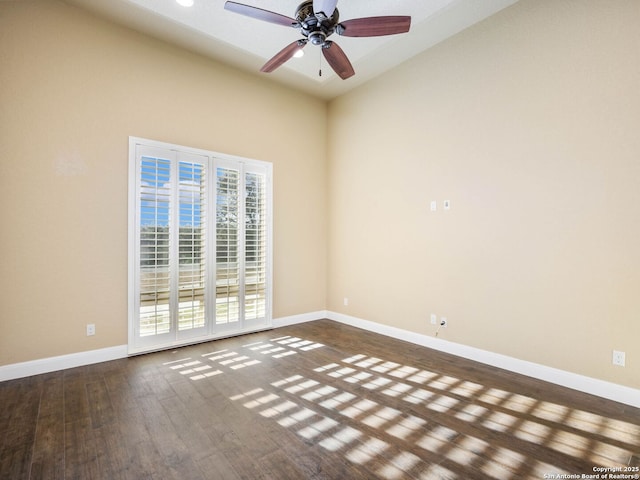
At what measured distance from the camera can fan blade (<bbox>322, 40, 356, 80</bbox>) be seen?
2.79m

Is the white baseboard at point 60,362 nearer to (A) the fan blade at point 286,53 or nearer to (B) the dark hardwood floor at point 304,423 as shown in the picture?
(B) the dark hardwood floor at point 304,423

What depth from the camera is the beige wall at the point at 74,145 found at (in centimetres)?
298

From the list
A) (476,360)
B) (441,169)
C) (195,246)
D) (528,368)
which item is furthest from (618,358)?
(195,246)

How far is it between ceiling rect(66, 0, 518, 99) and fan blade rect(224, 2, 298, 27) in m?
0.70

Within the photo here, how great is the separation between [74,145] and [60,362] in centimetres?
226

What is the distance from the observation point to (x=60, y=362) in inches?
125

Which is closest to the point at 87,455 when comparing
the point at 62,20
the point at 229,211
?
the point at 229,211

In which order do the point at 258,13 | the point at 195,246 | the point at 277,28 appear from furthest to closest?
the point at 195,246 < the point at 277,28 < the point at 258,13

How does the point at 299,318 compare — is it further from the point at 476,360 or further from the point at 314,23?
the point at 314,23

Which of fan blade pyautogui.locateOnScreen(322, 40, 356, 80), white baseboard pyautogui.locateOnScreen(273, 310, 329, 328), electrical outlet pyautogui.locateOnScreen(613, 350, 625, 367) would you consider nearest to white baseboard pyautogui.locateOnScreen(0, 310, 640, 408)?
electrical outlet pyautogui.locateOnScreen(613, 350, 625, 367)

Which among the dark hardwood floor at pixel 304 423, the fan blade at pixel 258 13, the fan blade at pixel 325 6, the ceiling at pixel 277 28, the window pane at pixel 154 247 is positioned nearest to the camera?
the dark hardwood floor at pixel 304 423

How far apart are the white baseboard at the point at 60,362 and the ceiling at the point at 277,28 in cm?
366

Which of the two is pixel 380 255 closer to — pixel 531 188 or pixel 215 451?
pixel 531 188

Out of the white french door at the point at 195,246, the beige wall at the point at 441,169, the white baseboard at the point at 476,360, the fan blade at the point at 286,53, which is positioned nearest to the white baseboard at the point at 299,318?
the white french door at the point at 195,246
